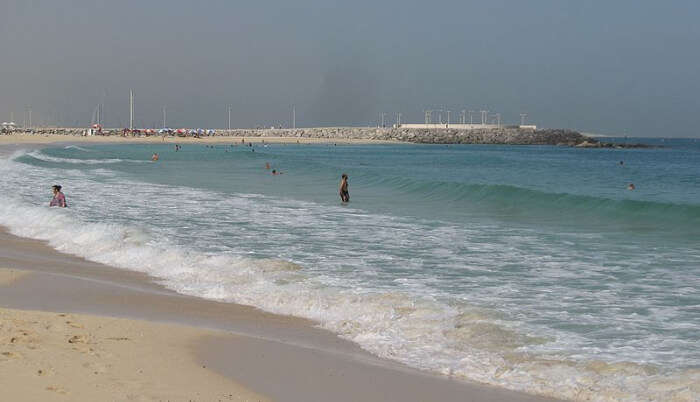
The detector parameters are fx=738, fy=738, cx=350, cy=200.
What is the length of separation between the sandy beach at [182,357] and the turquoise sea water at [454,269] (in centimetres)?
48

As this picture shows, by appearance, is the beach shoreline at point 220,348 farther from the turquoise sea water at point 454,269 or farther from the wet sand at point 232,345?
the turquoise sea water at point 454,269

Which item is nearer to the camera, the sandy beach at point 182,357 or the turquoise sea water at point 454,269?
the sandy beach at point 182,357

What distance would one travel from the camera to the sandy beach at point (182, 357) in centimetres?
577

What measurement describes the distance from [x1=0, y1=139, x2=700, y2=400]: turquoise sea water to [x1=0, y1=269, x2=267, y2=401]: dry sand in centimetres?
199

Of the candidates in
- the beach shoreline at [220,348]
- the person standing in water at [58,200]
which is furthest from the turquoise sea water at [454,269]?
the person standing in water at [58,200]

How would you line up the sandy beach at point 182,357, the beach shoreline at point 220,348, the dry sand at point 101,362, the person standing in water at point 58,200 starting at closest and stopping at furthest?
the dry sand at point 101,362 → the sandy beach at point 182,357 → the beach shoreline at point 220,348 → the person standing in water at point 58,200

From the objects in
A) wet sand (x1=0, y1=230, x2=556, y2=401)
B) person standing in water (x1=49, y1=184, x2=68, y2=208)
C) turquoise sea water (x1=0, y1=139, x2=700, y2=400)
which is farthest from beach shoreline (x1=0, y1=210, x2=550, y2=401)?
person standing in water (x1=49, y1=184, x2=68, y2=208)

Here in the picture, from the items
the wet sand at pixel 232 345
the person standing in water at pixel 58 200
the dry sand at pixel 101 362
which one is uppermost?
the person standing in water at pixel 58 200

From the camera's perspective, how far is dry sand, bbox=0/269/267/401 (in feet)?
18.1

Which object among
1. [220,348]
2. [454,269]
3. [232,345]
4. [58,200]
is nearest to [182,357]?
[220,348]

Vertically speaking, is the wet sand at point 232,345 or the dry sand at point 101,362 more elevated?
the dry sand at point 101,362

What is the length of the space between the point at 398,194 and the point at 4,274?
21.7m

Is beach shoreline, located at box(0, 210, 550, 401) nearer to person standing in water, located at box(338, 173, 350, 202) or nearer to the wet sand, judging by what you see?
the wet sand

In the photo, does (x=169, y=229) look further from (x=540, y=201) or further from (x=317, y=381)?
(x=540, y=201)
